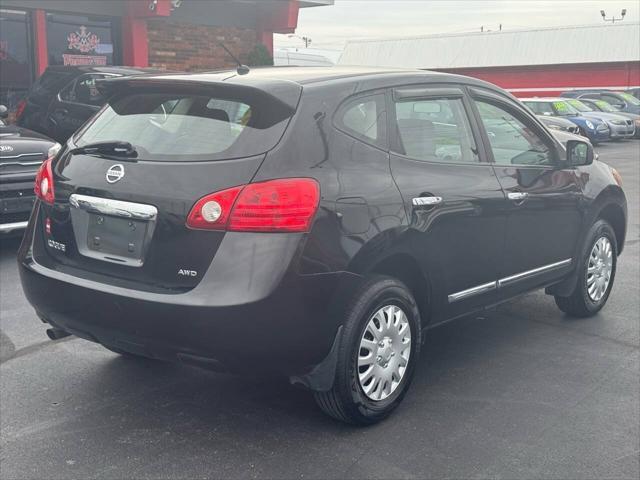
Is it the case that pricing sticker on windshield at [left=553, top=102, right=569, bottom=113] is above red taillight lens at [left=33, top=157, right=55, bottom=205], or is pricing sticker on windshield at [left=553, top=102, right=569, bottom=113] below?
below

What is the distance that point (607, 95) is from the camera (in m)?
32.5

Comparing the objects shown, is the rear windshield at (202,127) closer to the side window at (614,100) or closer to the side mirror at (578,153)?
the side mirror at (578,153)

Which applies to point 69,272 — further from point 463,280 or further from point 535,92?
point 535,92

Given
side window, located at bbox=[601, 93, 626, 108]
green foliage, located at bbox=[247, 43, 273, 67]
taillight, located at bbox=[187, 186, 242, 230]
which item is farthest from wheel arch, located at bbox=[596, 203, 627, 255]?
side window, located at bbox=[601, 93, 626, 108]

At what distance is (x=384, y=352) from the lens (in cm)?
434

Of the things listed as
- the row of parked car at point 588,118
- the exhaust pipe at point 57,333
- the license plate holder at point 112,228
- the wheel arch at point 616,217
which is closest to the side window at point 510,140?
the wheel arch at point 616,217

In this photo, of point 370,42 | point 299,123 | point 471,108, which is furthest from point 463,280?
point 370,42

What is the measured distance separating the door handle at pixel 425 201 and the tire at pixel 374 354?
401 millimetres

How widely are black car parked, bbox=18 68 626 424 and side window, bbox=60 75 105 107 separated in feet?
28.6

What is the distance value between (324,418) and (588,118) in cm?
2313

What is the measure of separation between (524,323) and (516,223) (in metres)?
1.19

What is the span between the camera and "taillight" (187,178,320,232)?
381 cm

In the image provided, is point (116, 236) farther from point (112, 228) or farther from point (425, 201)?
point (425, 201)

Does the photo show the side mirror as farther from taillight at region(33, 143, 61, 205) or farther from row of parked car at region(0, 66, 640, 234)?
taillight at region(33, 143, 61, 205)
